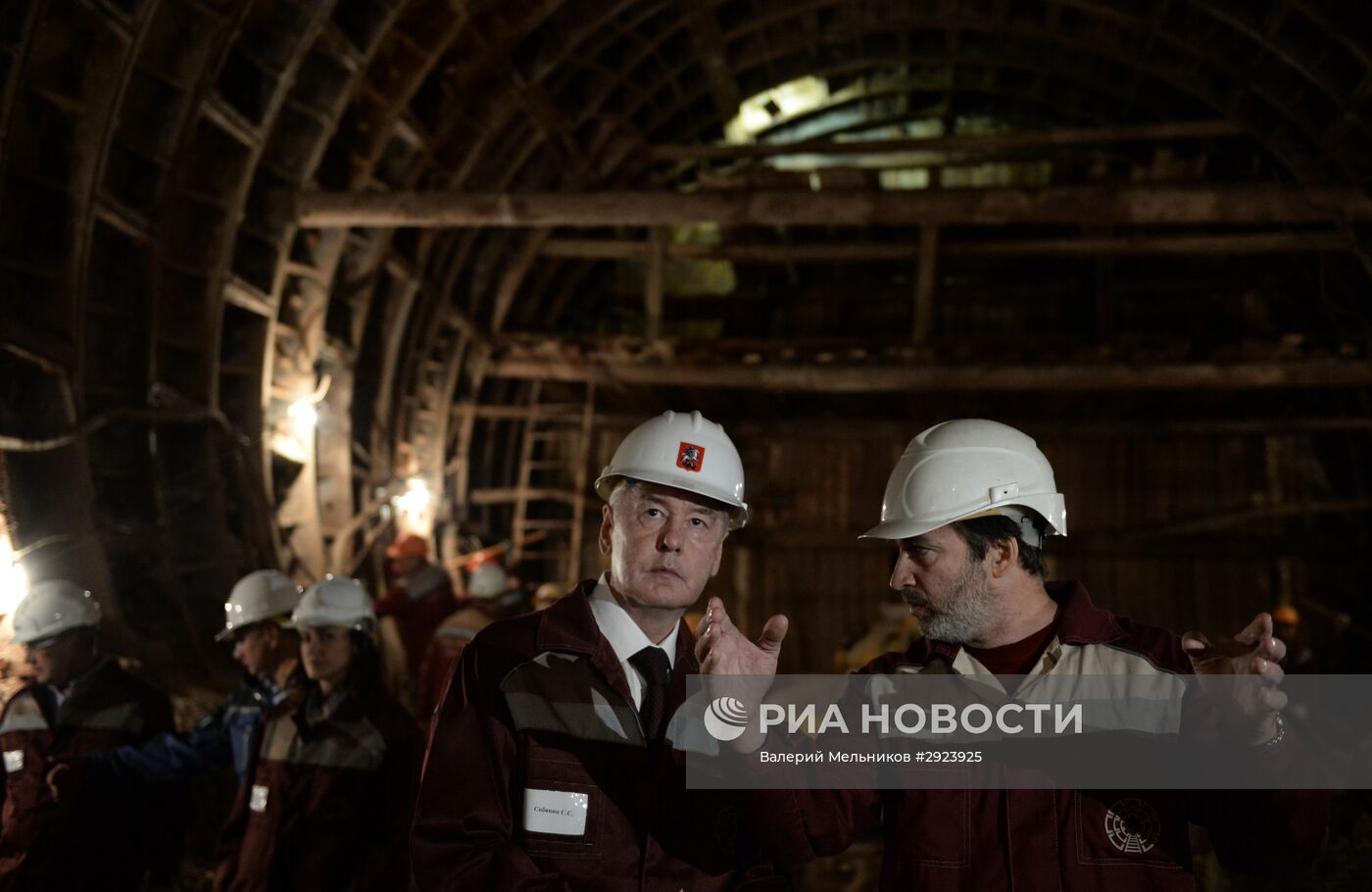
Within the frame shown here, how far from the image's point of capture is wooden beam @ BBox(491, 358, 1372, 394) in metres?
10.3

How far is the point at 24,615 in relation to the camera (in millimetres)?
4523

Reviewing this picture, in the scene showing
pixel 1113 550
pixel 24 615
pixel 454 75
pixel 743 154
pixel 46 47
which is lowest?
pixel 24 615

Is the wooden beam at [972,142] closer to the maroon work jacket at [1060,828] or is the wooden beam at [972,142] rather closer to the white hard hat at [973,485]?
the white hard hat at [973,485]

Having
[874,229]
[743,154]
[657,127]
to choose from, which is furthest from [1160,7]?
[657,127]

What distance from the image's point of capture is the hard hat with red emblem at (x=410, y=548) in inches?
383

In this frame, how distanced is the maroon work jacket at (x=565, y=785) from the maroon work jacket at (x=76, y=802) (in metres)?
2.86

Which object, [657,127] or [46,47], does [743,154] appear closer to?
[657,127]

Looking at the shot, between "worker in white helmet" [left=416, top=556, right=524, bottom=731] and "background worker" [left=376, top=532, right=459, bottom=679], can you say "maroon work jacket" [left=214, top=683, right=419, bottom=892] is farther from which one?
"background worker" [left=376, top=532, right=459, bottom=679]

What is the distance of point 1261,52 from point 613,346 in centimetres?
911

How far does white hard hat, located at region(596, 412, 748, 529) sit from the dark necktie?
50cm

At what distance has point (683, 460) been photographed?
8.91ft

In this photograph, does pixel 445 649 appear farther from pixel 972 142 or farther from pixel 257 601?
pixel 972 142

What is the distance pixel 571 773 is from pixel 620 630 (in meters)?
0.41

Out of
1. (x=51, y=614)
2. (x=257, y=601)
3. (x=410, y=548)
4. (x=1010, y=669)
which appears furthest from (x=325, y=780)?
(x=410, y=548)
